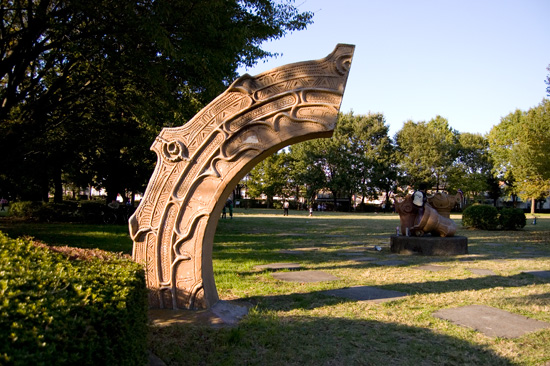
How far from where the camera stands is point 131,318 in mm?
2812

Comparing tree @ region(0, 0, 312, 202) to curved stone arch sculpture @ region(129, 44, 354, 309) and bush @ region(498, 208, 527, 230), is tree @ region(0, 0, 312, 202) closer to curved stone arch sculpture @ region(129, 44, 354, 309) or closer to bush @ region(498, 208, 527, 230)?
curved stone arch sculpture @ region(129, 44, 354, 309)

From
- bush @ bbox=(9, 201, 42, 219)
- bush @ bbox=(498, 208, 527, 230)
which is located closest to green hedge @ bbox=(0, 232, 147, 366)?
bush @ bbox=(498, 208, 527, 230)

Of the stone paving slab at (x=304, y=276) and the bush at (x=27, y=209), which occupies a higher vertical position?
the bush at (x=27, y=209)

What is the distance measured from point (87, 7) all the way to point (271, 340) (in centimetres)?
819

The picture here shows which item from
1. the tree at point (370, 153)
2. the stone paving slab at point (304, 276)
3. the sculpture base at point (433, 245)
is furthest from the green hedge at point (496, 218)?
the tree at point (370, 153)

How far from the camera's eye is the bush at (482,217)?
2120cm

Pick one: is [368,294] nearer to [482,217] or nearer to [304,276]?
[304,276]

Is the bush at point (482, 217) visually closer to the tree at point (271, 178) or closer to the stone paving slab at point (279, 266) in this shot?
the stone paving slab at point (279, 266)

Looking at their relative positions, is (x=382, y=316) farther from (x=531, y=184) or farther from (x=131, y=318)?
(x=531, y=184)

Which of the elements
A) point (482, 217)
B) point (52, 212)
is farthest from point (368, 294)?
point (52, 212)

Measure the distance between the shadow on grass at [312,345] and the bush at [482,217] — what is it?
19.1m

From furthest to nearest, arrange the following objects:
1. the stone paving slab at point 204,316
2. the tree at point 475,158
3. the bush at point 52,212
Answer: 1. the tree at point 475,158
2. the bush at point 52,212
3. the stone paving slab at point 204,316

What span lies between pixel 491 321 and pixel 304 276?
366cm

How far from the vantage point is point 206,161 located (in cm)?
536
